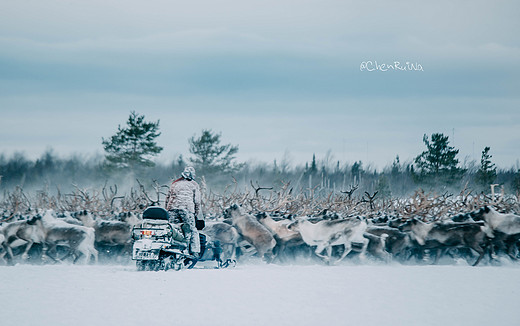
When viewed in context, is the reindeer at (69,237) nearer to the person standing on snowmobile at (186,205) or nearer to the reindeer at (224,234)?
the reindeer at (224,234)

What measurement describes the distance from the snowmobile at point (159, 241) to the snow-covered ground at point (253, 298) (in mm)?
340

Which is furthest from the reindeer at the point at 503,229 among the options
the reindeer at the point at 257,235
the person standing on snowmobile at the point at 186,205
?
the person standing on snowmobile at the point at 186,205

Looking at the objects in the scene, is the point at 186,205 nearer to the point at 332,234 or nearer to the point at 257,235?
the point at 257,235

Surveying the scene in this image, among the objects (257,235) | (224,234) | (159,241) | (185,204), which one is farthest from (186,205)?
(257,235)

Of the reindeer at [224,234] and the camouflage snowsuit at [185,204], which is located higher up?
the camouflage snowsuit at [185,204]

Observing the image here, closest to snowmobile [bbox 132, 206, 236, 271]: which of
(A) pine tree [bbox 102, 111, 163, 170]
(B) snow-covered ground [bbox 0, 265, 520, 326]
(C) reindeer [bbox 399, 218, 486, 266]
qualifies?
(B) snow-covered ground [bbox 0, 265, 520, 326]

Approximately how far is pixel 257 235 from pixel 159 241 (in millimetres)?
4801

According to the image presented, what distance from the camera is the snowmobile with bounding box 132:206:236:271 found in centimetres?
1200

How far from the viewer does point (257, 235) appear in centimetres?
1639

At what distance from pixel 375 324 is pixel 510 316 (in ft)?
6.46

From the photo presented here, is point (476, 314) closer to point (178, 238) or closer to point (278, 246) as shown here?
point (178, 238)

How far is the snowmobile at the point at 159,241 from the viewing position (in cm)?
1200

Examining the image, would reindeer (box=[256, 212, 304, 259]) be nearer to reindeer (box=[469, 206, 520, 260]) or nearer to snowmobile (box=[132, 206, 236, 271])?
snowmobile (box=[132, 206, 236, 271])

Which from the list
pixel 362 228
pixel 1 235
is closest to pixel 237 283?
pixel 362 228
